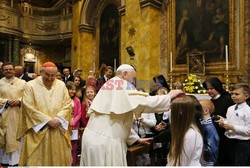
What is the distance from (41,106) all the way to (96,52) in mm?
9236

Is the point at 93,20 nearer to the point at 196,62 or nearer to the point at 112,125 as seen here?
the point at 196,62

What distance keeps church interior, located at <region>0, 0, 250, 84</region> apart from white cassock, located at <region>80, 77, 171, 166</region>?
144 inches

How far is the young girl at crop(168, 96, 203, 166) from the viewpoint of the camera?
1.81 meters

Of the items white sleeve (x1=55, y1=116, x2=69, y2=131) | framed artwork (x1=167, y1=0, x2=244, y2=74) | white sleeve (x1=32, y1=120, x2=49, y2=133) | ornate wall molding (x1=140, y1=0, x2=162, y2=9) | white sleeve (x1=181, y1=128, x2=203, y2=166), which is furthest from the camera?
ornate wall molding (x1=140, y1=0, x2=162, y2=9)

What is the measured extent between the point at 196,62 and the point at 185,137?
549cm

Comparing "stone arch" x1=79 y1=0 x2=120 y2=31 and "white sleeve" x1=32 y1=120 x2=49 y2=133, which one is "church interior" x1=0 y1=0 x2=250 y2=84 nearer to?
"stone arch" x1=79 y1=0 x2=120 y2=31

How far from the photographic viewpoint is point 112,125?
2268 millimetres

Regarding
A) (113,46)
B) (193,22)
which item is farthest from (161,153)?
(113,46)

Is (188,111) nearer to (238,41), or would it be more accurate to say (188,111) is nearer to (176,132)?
(176,132)

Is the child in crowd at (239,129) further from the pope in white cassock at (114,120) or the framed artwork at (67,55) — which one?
the framed artwork at (67,55)

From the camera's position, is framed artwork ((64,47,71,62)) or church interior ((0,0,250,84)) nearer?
church interior ((0,0,250,84))

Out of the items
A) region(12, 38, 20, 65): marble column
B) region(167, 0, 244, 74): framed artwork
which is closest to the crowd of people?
region(167, 0, 244, 74): framed artwork

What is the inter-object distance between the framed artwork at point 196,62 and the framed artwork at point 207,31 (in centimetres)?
11

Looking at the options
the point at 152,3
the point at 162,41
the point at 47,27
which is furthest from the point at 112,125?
the point at 47,27
